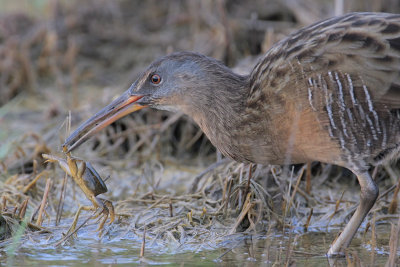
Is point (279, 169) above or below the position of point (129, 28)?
below

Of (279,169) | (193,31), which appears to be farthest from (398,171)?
(193,31)

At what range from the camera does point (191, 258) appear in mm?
4625

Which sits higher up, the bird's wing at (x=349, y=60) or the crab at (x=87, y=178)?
the bird's wing at (x=349, y=60)

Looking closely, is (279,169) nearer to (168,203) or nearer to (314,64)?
(168,203)

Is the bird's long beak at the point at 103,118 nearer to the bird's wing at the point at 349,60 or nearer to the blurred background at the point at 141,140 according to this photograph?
the blurred background at the point at 141,140

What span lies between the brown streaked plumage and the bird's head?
0.03ft

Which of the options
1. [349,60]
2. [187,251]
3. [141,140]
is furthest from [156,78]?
[141,140]

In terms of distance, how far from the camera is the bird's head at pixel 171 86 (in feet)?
16.3

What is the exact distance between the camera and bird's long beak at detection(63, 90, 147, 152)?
4.89 meters

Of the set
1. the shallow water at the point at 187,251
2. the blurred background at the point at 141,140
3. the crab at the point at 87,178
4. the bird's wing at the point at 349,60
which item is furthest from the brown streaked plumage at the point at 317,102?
the blurred background at the point at 141,140

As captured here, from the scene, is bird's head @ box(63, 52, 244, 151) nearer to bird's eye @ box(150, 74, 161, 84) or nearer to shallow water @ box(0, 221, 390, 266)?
bird's eye @ box(150, 74, 161, 84)

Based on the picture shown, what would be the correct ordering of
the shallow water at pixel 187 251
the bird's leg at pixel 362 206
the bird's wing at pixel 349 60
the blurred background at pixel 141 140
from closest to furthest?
1. the bird's wing at pixel 349 60
2. the shallow water at pixel 187 251
3. the bird's leg at pixel 362 206
4. the blurred background at pixel 141 140

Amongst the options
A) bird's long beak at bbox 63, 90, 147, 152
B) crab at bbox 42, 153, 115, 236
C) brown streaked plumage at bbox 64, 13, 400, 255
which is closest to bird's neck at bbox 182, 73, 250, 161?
brown streaked plumage at bbox 64, 13, 400, 255

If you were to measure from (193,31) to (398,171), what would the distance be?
11.8 ft
